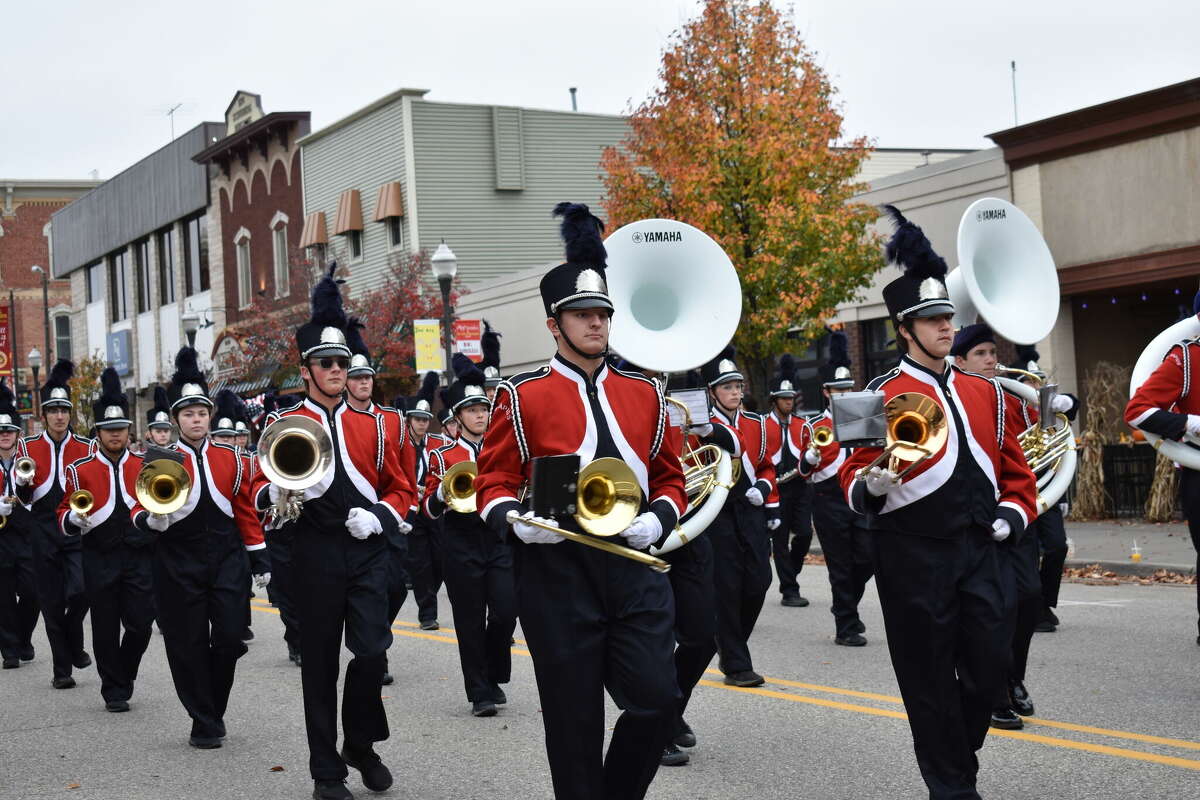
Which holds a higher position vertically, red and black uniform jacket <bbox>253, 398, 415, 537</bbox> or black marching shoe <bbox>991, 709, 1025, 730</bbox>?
red and black uniform jacket <bbox>253, 398, 415, 537</bbox>

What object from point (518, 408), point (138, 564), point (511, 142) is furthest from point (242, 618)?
point (511, 142)

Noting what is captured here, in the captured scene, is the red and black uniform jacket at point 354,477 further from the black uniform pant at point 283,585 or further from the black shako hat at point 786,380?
the black shako hat at point 786,380

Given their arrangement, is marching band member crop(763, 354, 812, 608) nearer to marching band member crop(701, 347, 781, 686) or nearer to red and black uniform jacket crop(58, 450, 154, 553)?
marching band member crop(701, 347, 781, 686)

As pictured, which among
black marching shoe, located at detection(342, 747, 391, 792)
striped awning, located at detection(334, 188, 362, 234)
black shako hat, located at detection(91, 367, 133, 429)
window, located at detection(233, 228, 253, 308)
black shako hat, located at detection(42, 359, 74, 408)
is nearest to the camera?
black marching shoe, located at detection(342, 747, 391, 792)

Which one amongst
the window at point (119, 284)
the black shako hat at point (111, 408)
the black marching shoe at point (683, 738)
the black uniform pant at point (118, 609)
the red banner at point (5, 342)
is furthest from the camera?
the window at point (119, 284)

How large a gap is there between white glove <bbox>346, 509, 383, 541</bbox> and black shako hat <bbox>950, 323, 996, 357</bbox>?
3002mm

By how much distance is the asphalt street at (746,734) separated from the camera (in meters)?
6.95

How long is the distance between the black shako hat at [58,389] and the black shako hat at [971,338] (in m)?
8.21

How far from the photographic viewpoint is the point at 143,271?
55.6 m

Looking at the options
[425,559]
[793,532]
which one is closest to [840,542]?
[793,532]

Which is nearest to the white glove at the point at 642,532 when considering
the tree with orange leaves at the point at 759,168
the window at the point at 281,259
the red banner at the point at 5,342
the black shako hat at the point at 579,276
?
the black shako hat at the point at 579,276

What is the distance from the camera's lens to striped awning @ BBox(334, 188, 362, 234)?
37.8 meters

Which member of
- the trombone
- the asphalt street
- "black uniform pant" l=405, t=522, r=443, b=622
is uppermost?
the trombone

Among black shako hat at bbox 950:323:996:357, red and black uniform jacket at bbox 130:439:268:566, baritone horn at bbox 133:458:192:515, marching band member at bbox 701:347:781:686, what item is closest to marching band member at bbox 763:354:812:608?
marching band member at bbox 701:347:781:686
